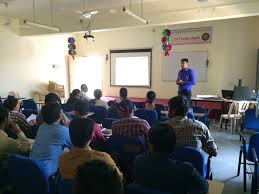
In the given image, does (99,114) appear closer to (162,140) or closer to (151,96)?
(151,96)

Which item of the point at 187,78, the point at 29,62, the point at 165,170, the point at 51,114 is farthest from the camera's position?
the point at 29,62

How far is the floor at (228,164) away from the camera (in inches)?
135

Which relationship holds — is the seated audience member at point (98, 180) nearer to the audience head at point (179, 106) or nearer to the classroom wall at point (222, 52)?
the audience head at point (179, 106)

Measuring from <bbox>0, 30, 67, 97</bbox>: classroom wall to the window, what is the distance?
206 centimetres

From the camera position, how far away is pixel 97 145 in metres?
2.91

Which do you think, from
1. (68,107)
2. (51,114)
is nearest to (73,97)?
(68,107)

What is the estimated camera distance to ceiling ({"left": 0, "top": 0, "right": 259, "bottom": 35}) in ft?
18.8

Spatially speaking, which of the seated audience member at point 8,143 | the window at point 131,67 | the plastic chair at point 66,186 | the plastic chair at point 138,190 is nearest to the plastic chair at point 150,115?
the seated audience member at point 8,143

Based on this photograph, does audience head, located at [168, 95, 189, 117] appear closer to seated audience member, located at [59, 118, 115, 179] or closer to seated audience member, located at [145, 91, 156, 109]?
seated audience member, located at [59, 118, 115, 179]

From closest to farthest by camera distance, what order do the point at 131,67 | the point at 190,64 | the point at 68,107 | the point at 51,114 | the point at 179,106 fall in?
the point at 51,114, the point at 179,106, the point at 68,107, the point at 190,64, the point at 131,67

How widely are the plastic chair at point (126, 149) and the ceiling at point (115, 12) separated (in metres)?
4.38

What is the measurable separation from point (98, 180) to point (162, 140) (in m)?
0.83

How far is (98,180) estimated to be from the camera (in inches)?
35.2

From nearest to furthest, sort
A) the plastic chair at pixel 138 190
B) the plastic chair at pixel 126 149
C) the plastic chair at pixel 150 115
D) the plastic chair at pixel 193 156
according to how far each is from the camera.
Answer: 1. the plastic chair at pixel 138 190
2. the plastic chair at pixel 193 156
3. the plastic chair at pixel 126 149
4. the plastic chair at pixel 150 115
